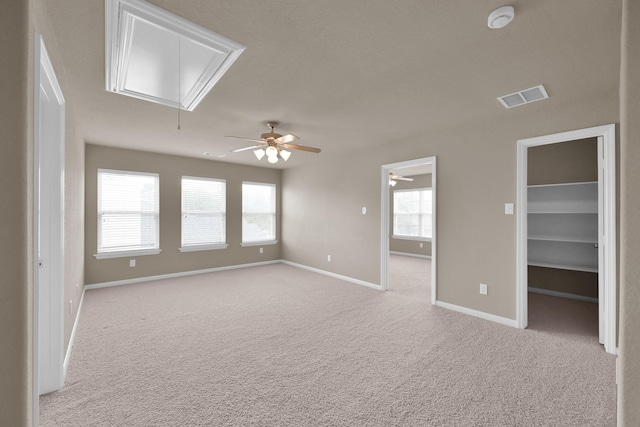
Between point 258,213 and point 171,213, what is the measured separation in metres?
2.00

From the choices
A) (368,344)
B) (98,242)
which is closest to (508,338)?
(368,344)

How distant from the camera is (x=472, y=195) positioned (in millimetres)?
3725

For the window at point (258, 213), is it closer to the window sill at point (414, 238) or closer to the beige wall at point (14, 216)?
the window sill at point (414, 238)

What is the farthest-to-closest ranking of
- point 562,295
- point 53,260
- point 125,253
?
point 125,253
point 562,295
point 53,260

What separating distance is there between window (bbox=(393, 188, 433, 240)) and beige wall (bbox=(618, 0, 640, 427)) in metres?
7.25

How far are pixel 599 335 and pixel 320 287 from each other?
3550 mm

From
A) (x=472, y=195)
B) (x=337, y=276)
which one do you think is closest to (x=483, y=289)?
(x=472, y=195)

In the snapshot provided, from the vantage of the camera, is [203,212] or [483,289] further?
[203,212]

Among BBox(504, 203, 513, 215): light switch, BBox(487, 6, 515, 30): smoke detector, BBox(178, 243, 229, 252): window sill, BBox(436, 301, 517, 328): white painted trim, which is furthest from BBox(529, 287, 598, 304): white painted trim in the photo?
BBox(178, 243, 229, 252): window sill

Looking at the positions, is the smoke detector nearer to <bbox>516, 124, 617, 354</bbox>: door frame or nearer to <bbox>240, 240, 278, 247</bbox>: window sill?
<bbox>516, 124, 617, 354</bbox>: door frame

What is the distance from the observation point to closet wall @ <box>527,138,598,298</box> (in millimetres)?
4090


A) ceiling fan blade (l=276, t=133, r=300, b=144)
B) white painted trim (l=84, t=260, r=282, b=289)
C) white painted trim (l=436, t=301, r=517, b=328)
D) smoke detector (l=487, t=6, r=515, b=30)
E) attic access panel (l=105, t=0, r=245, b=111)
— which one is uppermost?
attic access panel (l=105, t=0, r=245, b=111)

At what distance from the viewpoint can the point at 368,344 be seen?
2867 millimetres

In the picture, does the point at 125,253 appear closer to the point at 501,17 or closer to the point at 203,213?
the point at 203,213
